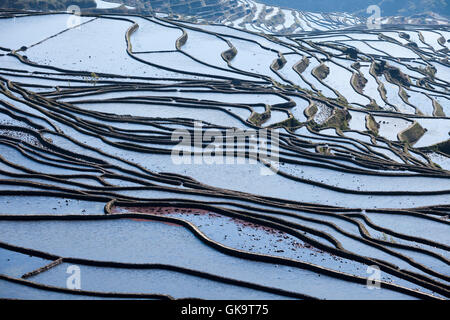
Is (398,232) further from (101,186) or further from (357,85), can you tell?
(357,85)

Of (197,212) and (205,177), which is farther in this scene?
(205,177)

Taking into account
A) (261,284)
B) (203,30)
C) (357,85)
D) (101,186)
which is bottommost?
(261,284)

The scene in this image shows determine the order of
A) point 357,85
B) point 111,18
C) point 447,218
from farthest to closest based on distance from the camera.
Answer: point 111,18, point 357,85, point 447,218

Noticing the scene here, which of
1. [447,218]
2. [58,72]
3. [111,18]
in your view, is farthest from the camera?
[111,18]

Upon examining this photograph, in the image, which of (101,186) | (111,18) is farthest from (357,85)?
Answer: (101,186)

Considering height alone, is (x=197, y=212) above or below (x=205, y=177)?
below

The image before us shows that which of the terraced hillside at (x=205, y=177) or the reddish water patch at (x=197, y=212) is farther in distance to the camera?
the reddish water patch at (x=197, y=212)

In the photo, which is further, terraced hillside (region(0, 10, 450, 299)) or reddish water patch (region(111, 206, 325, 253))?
reddish water patch (region(111, 206, 325, 253))

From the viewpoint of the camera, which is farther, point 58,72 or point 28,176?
point 58,72
